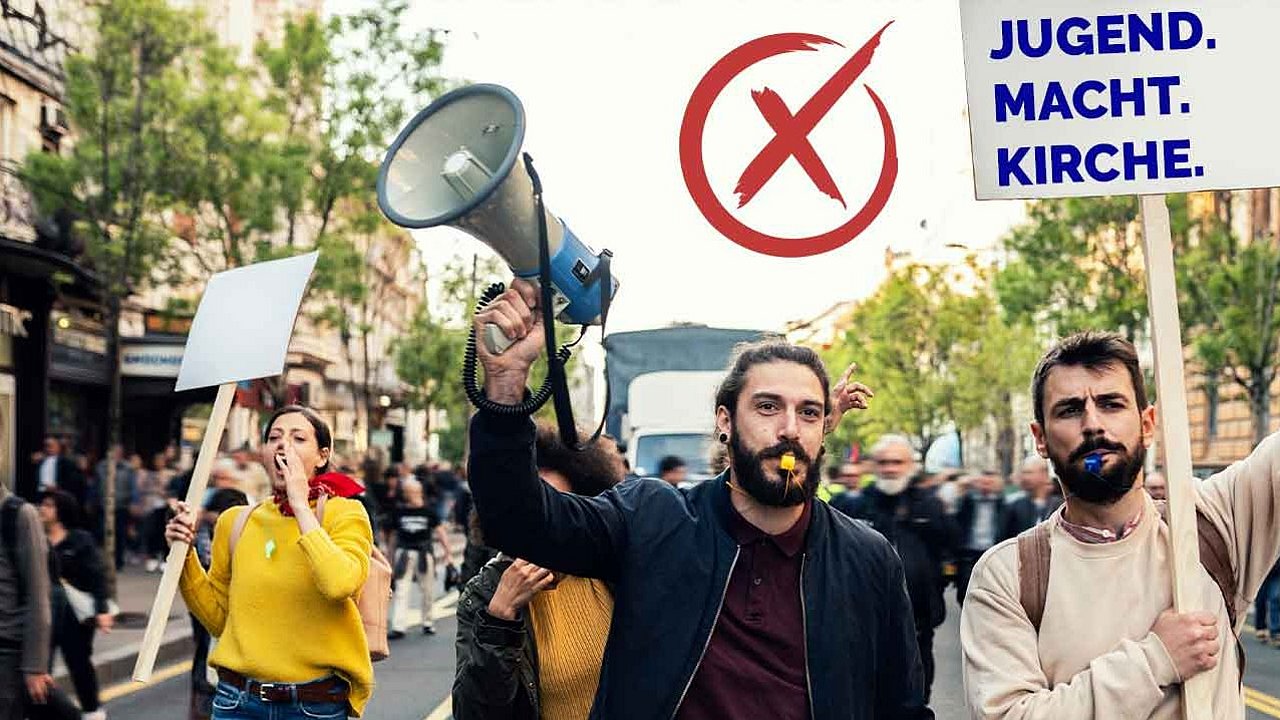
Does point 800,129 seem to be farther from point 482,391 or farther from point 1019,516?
point 1019,516

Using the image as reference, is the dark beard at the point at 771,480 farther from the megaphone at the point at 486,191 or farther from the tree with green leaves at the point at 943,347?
the tree with green leaves at the point at 943,347

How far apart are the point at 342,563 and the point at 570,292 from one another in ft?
8.06

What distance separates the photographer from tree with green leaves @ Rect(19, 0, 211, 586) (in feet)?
66.9

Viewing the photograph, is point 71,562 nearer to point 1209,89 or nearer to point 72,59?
point 1209,89

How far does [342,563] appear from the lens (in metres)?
5.13

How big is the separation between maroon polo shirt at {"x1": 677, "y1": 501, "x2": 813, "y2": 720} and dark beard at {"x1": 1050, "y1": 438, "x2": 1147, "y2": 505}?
1.78ft

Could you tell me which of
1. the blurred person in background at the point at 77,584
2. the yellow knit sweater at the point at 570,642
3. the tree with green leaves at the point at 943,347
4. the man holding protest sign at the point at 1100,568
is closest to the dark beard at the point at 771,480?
the man holding protest sign at the point at 1100,568

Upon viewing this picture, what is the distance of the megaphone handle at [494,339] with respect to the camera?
9.44 ft

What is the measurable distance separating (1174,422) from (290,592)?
10.2 feet

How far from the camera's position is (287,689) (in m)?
5.15

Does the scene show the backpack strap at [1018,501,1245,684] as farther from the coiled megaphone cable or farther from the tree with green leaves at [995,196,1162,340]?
the tree with green leaves at [995,196,1162,340]

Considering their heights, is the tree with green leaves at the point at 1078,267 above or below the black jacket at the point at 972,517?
above

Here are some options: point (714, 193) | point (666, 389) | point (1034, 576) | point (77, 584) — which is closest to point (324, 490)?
point (714, 193)

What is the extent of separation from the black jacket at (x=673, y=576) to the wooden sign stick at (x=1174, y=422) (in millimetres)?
590
